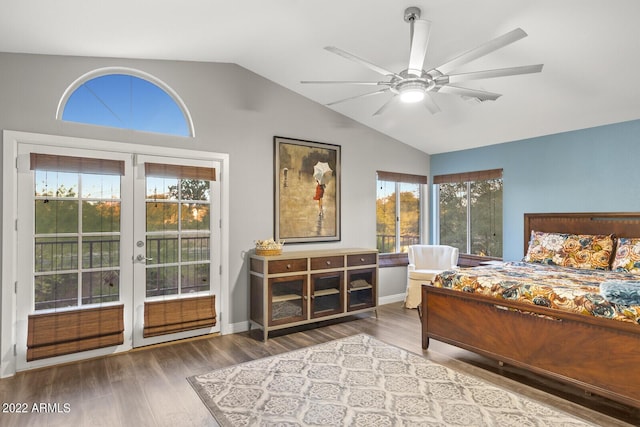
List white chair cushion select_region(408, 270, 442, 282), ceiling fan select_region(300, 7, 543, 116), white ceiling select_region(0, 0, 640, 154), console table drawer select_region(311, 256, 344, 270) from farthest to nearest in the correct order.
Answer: white chair cushion select_region(408, 270, 442, 282), console table drawer select_region(311, 256, 344, 270), white ceiling select_region(0, 0, 640, 154), ceiling fan select_region(300, 7, 543, 116)

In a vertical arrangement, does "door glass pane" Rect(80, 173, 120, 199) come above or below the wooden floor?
above

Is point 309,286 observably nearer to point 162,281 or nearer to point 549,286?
point 162,281

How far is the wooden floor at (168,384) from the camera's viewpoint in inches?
94.0

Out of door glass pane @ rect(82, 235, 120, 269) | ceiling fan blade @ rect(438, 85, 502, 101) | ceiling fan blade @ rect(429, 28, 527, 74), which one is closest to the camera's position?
ceiling fan blade @ rect(429, 28, 527, 74)

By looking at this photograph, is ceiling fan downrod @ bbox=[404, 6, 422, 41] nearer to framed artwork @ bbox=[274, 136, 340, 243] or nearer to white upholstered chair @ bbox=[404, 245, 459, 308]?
framed artwork @ bbox=[274, 136, 340, 243]

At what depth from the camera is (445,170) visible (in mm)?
6043

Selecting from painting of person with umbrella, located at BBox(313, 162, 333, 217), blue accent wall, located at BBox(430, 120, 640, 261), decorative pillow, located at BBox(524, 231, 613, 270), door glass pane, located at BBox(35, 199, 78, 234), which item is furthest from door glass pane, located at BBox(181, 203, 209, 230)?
blue accent wall, located at BBox(430, 120, 640, 261)

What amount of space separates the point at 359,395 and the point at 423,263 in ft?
10.6

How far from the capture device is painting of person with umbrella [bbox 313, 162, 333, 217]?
4.87m

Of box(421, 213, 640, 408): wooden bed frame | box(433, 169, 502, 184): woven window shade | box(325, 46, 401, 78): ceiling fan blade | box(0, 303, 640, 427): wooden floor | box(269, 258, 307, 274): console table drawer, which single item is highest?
box(325, 46, 401, 78): ceiling fan blade

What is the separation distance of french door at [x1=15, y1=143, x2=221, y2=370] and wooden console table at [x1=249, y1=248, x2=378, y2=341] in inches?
23.0

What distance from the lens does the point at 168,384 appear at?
2.86 metres

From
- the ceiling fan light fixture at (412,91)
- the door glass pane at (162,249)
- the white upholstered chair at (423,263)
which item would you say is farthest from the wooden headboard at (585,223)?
the door glass pane at (162,249)

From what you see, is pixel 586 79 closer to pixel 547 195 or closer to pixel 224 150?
pixel 547 195
